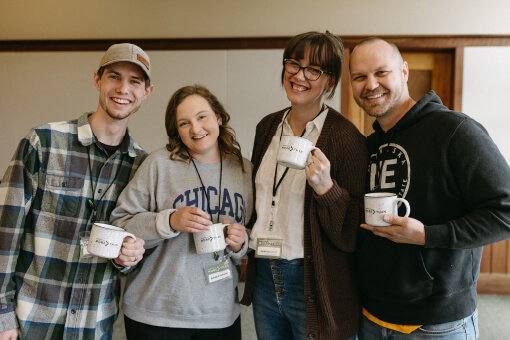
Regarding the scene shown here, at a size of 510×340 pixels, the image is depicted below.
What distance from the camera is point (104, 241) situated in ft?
3.74

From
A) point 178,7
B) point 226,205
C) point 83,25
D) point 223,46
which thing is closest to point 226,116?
point 226,205

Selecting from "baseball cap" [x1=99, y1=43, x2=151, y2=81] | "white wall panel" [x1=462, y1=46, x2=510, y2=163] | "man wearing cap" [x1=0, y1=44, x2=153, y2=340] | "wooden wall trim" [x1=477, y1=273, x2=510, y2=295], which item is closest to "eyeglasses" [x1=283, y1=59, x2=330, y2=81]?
"baseball cap" [x1=99, y1=43, x2=151, y2=81]

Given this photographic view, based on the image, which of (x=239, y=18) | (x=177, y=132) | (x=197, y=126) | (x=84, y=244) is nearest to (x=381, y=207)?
(x=197, y=126)

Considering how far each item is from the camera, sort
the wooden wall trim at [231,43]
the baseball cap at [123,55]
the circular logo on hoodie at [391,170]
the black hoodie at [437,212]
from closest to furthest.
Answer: the black hoodie at [437,212] → the circular logo on hoodie at [391,170] → the baseball cap at [123,55] → the wooden wall trim at [231,43]

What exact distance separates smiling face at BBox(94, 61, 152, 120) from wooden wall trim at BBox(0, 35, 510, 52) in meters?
2.20

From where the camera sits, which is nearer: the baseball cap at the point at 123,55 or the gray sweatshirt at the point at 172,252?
the gray sweatshirt at the point at 172,252

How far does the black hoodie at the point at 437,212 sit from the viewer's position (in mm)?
1041

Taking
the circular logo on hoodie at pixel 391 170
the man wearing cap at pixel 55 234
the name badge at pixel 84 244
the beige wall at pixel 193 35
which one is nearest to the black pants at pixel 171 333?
the man wearing cap at pixel 55 234

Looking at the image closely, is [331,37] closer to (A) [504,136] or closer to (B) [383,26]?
(B) [383,26]

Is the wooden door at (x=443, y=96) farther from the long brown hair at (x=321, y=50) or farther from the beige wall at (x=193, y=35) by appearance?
the long brown hair at (x=321, y=50)

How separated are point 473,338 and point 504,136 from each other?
3.02m

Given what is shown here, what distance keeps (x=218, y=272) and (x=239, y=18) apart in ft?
9.61

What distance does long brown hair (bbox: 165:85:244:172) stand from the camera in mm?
1382

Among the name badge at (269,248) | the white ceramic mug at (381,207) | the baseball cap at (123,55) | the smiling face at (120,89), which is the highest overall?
the baseball cap at (123,55)
